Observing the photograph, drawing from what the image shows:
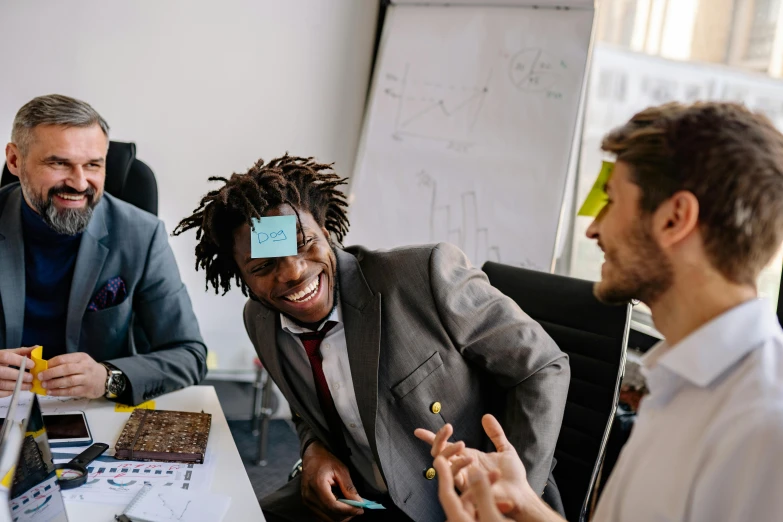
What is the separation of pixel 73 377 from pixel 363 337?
26.0 inches

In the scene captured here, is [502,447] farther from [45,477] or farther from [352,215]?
[352,215]

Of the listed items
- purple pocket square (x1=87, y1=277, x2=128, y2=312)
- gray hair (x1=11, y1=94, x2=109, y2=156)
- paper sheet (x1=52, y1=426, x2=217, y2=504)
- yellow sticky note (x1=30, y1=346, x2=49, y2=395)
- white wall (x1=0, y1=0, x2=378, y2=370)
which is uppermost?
white wall (x1=0, y1=0, x2=378, y2=370)

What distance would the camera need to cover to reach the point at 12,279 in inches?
66.5

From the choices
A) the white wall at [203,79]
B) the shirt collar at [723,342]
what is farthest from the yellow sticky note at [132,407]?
the white wall at [203,79]

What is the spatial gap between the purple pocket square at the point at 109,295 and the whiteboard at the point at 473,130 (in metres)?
1.07

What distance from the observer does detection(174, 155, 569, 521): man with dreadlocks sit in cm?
133

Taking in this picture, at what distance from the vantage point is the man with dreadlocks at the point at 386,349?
4.36 feet

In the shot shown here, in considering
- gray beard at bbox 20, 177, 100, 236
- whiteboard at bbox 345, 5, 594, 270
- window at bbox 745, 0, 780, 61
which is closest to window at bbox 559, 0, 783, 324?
window at bbox 745, 0, 780, 61

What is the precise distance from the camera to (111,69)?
8.59 feet

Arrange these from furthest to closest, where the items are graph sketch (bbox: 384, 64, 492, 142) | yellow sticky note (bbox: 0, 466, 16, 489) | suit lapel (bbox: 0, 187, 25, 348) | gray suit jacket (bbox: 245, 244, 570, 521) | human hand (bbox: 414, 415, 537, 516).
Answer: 1. graph sketch (bbox: 384, 64, 492, 142)
2. suit lapel (bbox: 0, 187, 25, 348)
3. gray suit jacket (bbox: 245, 244, 570, 521)
4. human hand (bbox: 414, 415, 537, 516)
5. yellow sticky note (bbox: 0, 466, 16, 489)

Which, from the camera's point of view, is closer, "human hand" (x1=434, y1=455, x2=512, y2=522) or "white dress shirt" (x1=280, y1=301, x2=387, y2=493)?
"human hand" (x1=434, y1=455, x2=512, y2=522)

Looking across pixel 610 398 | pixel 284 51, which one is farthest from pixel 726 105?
pixel 284 51

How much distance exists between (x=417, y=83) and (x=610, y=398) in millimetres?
1615

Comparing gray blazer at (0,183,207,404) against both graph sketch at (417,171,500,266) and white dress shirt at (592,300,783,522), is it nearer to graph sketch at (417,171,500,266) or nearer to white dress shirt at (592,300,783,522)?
graph sketch at (417,171,500,266)
